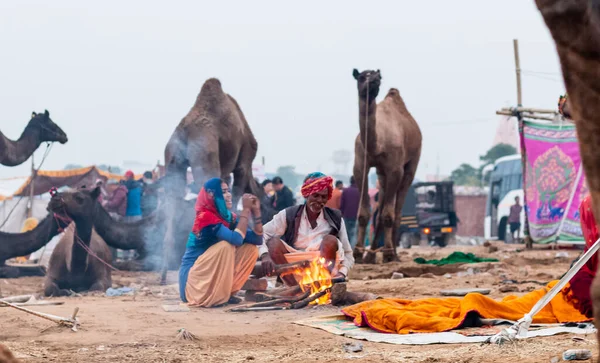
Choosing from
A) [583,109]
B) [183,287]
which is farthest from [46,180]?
[583,109]

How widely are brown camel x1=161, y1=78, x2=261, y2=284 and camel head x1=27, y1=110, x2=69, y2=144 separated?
1.99 m

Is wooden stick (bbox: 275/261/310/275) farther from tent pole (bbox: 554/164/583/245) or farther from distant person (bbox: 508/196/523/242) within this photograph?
distant person (bbox: 508/196/523/242)

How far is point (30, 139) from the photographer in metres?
12.4

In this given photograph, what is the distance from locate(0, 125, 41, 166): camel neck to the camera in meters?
A: 11.9

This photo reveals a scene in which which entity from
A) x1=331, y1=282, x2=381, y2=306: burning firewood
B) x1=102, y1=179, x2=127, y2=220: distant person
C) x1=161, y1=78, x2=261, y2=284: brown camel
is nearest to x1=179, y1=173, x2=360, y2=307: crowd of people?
x1=331, y1=282, x2=381, y2=306: burning firewood

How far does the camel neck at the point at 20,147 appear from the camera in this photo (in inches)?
468

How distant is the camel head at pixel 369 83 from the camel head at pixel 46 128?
4.76 metres

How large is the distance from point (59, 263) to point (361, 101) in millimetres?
4868

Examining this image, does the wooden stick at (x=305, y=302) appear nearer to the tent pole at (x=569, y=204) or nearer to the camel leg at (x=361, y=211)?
the camel leg at (x=361, y=211)

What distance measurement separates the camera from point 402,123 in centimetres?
1446

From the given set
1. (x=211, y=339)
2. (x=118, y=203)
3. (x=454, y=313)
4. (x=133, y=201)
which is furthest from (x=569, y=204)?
(x=211, y=339)

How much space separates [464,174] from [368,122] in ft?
154

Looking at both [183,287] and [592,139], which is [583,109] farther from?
[183,287]

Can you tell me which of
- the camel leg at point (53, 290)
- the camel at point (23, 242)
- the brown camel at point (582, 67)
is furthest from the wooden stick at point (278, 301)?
the brown camel at point (582, 67)
